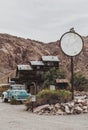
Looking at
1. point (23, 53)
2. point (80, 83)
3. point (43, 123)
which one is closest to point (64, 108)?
point (43, 123)

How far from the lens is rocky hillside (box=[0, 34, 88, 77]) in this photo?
166375mm

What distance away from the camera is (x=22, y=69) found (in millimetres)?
95938

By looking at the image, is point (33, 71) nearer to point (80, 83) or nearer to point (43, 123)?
point (80, 83)

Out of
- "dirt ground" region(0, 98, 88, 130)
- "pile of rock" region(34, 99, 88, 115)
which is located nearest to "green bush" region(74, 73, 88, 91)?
"pile of rock" region(34, 99, 88, 115)

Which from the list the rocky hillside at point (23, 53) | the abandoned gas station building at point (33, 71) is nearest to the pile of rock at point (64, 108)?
the abandoned gas station building at point (33, 71)

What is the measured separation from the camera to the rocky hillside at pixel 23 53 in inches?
6550

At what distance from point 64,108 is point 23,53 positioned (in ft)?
506

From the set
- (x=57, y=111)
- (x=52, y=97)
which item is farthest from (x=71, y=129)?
(x=52, y=97)

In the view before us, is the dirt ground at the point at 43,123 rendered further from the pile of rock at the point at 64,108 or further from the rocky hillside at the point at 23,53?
the rocky hillside at the point at 23,53

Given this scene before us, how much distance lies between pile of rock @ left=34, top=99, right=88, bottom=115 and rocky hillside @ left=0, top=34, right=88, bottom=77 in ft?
434

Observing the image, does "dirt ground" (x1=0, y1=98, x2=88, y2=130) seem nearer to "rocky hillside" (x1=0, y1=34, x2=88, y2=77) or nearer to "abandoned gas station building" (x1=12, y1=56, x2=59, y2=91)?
"abandoned gas station building" (x1=12, y1=56, x2=59, y2=91)

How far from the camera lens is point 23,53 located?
17588 centimetres

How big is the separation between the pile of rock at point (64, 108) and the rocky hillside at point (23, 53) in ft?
434

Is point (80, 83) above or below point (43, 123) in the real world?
above
